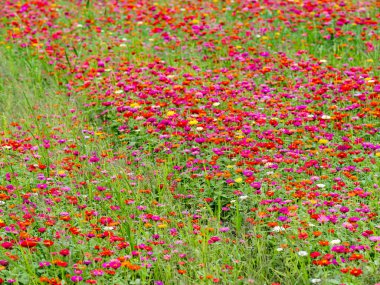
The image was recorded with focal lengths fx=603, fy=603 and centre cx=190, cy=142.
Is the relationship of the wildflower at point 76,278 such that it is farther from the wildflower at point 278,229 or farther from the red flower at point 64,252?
the wildflower at point 278,229

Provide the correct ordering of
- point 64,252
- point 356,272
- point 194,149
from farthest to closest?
point 194,149 → point 64,252 → point 356,272

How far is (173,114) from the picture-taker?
16.5 feet

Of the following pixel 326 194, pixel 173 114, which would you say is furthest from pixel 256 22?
pixel 326 194

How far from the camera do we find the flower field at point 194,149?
3416mm

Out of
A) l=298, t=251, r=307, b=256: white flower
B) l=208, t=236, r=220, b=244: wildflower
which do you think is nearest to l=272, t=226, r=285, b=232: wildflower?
l=298, t=251, r=307, b=256: white flower

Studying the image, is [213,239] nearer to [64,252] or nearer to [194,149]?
[64,252]

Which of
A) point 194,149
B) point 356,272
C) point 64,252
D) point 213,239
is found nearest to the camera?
point 356,272

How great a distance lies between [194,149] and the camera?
459 cm

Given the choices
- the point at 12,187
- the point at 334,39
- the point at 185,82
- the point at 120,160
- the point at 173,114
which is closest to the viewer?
the point at 12,187

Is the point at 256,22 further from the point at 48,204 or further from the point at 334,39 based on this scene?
the point at 48,204

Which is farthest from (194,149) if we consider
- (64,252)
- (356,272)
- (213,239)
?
(356,272)

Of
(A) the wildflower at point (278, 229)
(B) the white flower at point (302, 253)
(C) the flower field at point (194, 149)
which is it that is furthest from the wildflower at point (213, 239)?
(B) the white flower at point (302, 253)

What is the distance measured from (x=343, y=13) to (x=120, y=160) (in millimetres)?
4137

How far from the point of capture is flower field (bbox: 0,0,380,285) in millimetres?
3416
